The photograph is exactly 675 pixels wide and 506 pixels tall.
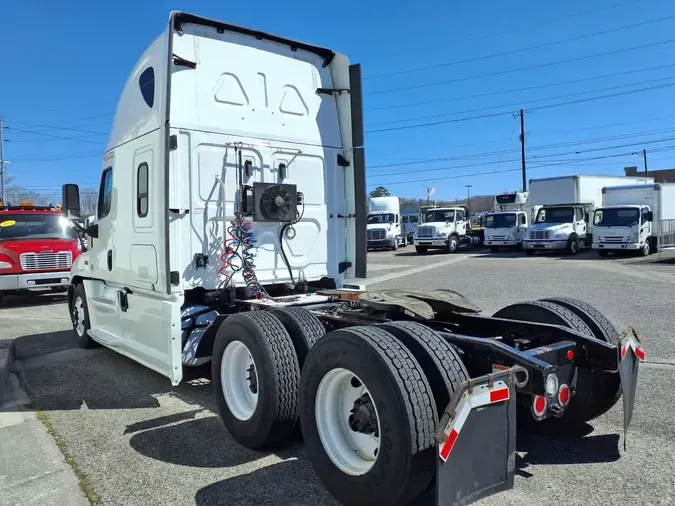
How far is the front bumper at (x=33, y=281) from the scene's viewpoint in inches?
474

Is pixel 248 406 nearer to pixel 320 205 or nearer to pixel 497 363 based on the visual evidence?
pixel 497 363

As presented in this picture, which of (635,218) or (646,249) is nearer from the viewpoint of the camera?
(635,218)

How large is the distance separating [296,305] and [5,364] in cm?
345

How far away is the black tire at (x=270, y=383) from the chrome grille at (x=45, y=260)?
1016 centimetres

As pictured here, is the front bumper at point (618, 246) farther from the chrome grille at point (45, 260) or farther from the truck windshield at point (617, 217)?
the chrome grille at point (45, 260)

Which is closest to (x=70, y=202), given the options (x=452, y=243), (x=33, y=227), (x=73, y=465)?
(x=73, y=465)

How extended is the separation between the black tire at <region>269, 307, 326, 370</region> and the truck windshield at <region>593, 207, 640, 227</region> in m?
23.0

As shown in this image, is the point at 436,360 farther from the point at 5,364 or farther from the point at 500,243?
the point at 500,243

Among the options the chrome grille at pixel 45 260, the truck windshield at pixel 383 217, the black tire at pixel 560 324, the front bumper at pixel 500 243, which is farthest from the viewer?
the truck windshield at pixel 383 217

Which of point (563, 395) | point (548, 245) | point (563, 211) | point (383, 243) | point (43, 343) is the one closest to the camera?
point (563, 395)

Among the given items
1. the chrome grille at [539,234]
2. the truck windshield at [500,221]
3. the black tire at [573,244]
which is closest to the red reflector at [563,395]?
the chrome grille at [539,234]

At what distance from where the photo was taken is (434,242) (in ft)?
97.1

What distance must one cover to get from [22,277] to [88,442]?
30.8ft

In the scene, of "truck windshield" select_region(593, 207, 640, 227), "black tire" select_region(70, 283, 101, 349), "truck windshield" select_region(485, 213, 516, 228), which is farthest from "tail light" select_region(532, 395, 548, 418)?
"truck windshield" select_region(485, 213, 516, 228)
